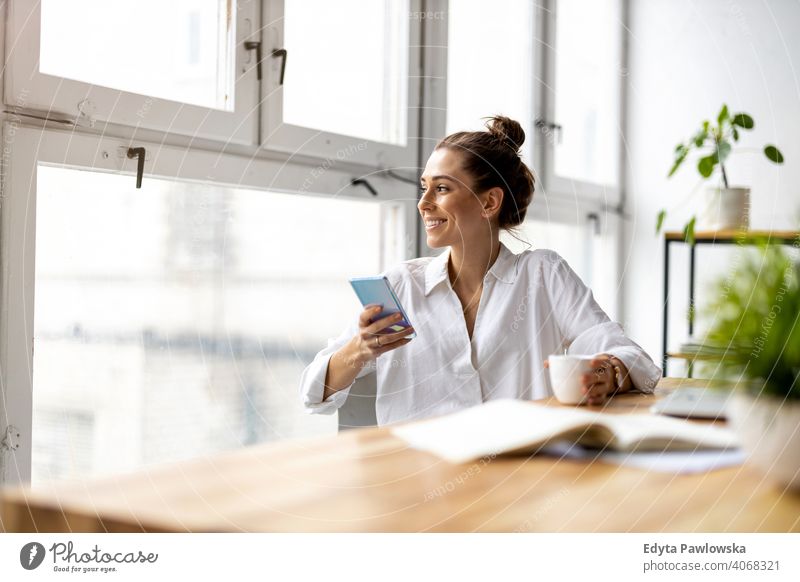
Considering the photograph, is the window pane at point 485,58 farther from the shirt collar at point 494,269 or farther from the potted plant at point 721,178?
the potted plant at point 721,178

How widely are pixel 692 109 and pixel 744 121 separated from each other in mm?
106

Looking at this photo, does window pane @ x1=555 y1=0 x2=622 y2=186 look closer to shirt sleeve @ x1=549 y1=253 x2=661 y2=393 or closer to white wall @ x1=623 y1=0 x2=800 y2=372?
white wall @ x1=623 y1=0 x2=800 y2=372

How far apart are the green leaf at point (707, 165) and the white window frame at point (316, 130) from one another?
550 mm

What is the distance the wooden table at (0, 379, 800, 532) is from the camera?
41 centimetres

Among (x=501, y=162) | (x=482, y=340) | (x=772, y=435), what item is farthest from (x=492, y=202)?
(x=772, y=435)

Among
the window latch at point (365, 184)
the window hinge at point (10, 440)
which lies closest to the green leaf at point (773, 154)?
the window latch at point (365, 184)

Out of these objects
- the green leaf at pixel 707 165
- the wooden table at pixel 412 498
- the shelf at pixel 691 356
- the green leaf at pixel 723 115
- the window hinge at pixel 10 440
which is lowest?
the window hinge at pixel 10 440

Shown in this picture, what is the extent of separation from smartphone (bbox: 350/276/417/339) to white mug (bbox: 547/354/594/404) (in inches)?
5.2

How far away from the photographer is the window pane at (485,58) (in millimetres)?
940

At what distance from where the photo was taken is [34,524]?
1.66 feet

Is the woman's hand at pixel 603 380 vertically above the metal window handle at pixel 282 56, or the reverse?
the metal window handle at pixel 282 56

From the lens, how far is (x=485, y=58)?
0.99m

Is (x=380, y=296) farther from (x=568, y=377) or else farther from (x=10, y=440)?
(x=10, y=440)

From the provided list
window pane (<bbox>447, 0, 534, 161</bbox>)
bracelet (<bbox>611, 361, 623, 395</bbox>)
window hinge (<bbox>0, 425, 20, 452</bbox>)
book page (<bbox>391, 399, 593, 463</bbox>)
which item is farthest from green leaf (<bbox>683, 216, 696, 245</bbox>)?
window hinge (<bbox>0, 425, 20, 452</bbox>)
